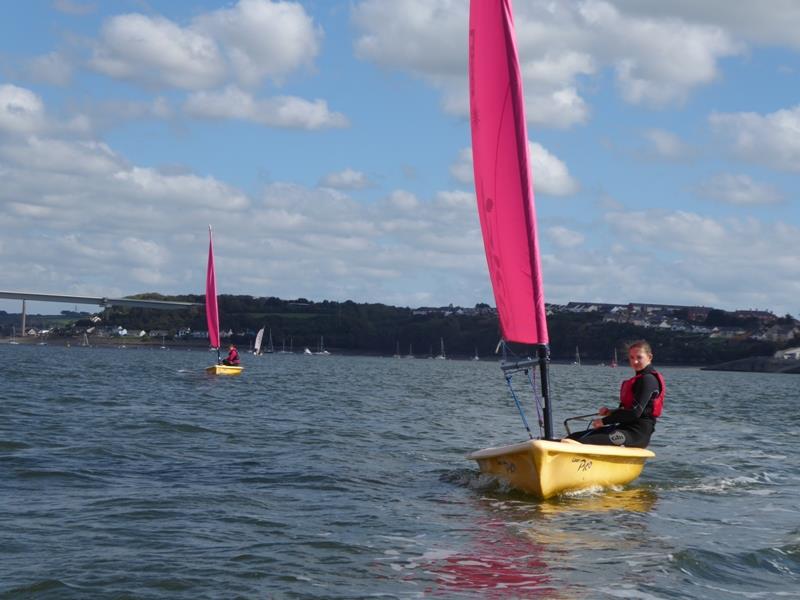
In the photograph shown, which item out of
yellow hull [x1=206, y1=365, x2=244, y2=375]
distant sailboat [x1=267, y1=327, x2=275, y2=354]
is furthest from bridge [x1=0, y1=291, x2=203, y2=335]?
yellow hull [x1=206, y1=365, x2=244, y2=375]

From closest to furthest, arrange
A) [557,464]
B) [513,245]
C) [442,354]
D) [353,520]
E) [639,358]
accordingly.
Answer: [353,520]
[557,464]
[513,245]
[639,358]
[442,354]

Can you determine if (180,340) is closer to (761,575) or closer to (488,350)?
(488,350)

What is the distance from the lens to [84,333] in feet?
618

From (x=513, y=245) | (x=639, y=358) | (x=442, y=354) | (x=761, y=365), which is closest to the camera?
(x=513, y=245)

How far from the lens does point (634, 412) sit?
40.9ft

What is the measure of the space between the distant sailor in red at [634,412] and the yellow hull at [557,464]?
1.03 ft

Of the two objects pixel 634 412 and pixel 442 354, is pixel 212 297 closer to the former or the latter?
pixel 634 412

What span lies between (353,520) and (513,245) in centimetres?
386

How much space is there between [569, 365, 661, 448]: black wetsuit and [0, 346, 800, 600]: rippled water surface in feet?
2.08

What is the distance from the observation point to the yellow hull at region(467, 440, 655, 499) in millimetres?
11297

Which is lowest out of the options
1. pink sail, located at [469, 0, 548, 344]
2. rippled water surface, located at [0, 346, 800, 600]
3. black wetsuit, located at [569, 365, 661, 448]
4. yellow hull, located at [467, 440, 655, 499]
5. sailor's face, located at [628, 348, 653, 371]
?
rippled water surface, located at [0, 346, 800, 600]

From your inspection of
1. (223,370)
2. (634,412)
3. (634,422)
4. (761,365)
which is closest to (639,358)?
(634,412)

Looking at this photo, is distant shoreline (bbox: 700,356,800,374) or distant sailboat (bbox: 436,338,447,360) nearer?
distant shoreline (bbox: 700,356,800,374)

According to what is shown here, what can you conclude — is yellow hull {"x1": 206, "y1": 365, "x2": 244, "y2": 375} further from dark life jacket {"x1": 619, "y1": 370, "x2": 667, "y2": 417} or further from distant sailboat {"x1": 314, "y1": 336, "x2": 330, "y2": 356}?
distant sailboat {"x1": 314, "y1": 336, "x2": 330, "y2": 356}
